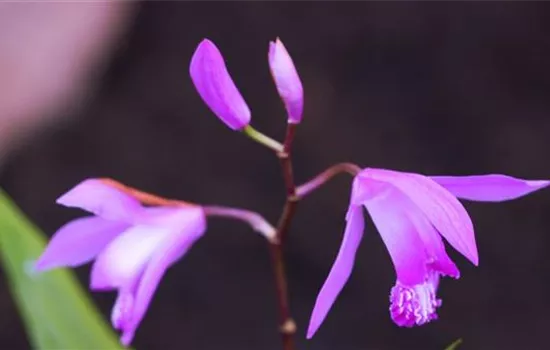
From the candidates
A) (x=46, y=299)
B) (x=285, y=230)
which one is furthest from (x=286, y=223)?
(x=46, y=299)

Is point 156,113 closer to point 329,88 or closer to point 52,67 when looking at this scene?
point 52,67

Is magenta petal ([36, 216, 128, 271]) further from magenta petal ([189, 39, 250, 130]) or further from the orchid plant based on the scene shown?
magenta petal ([189, 39, 250, 130])

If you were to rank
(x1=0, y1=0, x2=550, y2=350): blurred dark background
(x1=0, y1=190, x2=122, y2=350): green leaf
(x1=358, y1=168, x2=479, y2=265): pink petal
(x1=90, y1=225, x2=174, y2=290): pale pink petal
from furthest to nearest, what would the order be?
(x1=0, y1=0, x2=550, y2=350): blurred dark background < (x1=0, y1=190, x2=122, y2=350): green leaf < (x1=90, y1=225, x2=174, y2=290): pale pink petal < (x1=358, y1=168, x2=479, y2=265): pink petal

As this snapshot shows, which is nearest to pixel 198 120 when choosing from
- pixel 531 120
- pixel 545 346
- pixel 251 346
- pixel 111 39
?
pixel 111 39

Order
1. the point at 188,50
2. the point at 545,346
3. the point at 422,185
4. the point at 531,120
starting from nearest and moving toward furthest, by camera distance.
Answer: the point at 422,185, the point at 545,346, the point at 531,120, the point at 188,50

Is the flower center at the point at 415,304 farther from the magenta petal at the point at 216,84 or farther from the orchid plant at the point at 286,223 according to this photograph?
the magenta petal at the point at 216,84

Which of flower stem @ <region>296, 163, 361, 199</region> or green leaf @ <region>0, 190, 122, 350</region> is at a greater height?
flower stem @ <region>296, 163, 361, 199</region>

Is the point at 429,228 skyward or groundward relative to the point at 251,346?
skyward

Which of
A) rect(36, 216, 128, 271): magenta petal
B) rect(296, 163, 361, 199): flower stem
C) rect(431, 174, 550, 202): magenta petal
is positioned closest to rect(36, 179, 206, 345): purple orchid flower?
rect(36, 216, 128, 271): magenta petal
